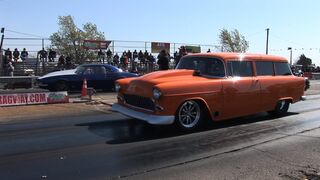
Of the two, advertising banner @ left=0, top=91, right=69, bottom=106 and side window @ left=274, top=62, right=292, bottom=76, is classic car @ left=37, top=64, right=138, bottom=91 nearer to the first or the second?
advertising banner @ left=0, top=91, right=69, bottom=106

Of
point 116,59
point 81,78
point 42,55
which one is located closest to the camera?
point 81,78

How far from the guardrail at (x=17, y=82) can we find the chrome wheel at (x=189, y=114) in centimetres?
1608

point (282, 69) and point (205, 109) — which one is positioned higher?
point (282, 69)

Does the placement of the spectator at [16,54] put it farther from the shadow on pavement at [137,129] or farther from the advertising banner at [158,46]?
the shadow on pavement at [137,129]

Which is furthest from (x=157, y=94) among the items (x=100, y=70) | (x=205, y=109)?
(x=100, y=70)

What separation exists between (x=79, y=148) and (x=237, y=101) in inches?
163

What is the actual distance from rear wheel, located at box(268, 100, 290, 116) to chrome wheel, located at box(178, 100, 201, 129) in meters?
3.24

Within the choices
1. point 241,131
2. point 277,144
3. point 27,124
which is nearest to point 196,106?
point 241,131

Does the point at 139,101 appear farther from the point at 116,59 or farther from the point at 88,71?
the point at 116,59

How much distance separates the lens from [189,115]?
10.3 m

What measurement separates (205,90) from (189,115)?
62 centimetres

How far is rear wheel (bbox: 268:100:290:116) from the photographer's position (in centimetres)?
1292

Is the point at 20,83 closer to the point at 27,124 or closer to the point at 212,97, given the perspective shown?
the point at 27,124

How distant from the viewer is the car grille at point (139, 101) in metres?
10.0
